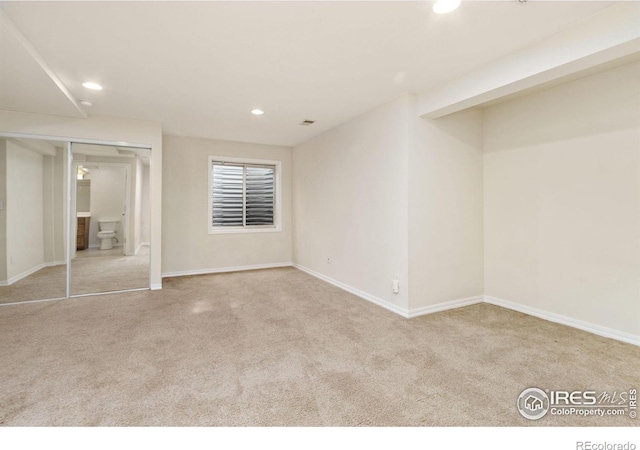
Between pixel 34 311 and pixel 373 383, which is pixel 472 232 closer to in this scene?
pixel 373 383

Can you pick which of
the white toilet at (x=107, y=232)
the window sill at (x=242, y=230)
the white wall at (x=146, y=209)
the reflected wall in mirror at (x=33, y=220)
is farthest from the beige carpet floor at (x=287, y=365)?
the window sill at (x=242, y=230)

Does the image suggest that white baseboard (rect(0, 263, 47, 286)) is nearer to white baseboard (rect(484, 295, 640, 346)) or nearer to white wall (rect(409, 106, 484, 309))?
white wall (rect(409, 106, 484, 309))

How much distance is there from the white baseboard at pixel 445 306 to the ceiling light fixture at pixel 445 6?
8.67 ft

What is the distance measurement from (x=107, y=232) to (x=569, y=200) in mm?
5575

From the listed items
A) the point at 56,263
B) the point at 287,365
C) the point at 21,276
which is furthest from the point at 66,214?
the point at 287,365

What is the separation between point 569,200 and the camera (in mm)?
2932

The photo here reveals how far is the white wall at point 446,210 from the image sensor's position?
3.25 m

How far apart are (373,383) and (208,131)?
4385 millimetres

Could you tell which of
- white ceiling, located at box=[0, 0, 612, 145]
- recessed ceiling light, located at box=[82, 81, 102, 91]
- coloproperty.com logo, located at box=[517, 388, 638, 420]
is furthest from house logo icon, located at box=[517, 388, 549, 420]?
recessed ceiling light, located at box=[82, 81, 102, 91]

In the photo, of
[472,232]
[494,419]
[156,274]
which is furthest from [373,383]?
[156,274]

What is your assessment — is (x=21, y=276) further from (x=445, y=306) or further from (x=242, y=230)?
(x=445, y=306)

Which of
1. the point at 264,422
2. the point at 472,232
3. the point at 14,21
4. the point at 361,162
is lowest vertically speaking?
the point at 264,422

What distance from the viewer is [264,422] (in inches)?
Result: 63.0

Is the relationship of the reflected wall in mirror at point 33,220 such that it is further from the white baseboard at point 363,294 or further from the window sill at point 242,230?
the white baseboard at point 363,294
